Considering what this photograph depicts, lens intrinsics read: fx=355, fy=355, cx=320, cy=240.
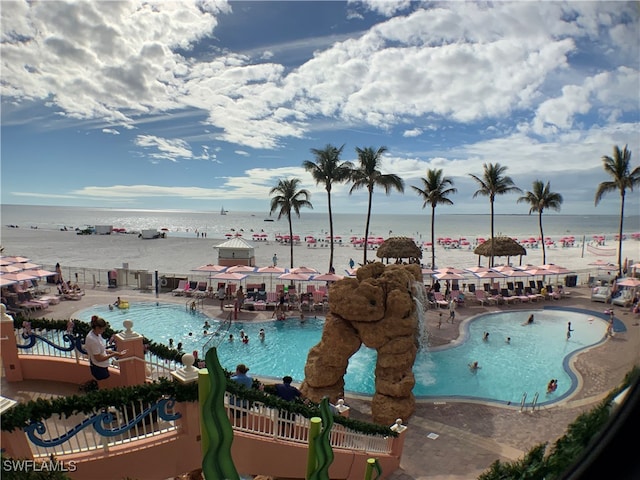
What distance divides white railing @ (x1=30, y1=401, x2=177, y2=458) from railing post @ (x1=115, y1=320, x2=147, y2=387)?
5.10 feet

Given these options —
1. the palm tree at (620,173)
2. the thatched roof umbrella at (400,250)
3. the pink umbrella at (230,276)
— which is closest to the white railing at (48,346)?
the palm tree at (620,173)

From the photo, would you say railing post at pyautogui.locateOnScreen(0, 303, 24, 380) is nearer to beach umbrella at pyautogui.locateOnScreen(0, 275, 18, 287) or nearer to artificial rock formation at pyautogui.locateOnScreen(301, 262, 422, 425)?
artificial rock formation at pyautogui.locateOnScreen(301, 262, 422, 425)

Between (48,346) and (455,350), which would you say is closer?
(48,346)

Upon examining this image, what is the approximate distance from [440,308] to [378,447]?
1695 centimetres

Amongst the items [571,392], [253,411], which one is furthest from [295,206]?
[253,411]

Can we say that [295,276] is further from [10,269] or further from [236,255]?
[10,269]

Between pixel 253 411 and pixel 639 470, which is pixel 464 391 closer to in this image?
pixel 253 411

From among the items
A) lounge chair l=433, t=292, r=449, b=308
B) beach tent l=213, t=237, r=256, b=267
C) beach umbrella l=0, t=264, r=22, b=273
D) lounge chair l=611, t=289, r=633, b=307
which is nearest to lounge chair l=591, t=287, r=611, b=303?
lounge chair l=611, t=289, r=633, b=307

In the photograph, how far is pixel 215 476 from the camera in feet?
10.5

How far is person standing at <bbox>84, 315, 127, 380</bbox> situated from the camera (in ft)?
24.6

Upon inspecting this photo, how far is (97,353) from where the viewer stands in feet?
24.7

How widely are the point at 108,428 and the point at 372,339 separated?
795cm

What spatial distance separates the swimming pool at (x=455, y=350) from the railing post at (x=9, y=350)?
7.68 meters

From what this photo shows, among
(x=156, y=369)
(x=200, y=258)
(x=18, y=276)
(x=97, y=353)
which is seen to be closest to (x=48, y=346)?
(x=97, y=353)
